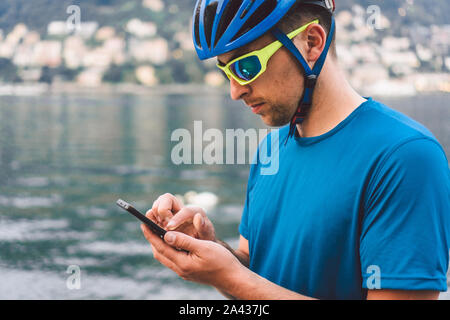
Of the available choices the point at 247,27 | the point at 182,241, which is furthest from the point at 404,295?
the point at 247,27

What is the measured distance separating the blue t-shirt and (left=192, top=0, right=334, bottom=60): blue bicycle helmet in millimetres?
694

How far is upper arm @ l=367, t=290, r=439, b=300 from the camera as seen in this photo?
2.56 m

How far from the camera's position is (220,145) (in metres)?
96.6

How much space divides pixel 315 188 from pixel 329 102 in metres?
0.57

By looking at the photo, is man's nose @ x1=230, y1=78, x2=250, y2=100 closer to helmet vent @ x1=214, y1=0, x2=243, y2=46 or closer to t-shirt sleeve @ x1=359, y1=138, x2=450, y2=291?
helmet vent @ x1=214, y1=0, x2=243, y2=46

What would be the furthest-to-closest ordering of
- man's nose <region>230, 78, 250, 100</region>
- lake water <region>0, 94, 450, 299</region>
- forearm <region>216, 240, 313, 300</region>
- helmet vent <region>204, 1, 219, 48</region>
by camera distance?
lake water <region>0, 94, 450, 299</region> < man's nose <region>230, 78, 250, 100</region> < helmet vent <region>204, 1, 219, 48</region> < forearm <region>216, 240, 313, 300</region>

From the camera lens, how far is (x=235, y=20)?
10.2 feet

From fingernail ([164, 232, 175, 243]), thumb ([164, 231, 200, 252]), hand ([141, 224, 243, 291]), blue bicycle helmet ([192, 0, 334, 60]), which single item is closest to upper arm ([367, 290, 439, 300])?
hand ([141, 224, 243, 291])

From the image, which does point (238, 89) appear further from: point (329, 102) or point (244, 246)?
point (244, 246)

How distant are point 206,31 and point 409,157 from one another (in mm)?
1433

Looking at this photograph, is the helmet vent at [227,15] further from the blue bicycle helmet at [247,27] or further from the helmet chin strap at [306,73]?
the helmet chin strap at [306,73]

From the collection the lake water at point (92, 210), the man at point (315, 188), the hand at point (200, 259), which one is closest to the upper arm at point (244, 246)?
the man at point (315, 188)

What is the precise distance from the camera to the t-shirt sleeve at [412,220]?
2.48m

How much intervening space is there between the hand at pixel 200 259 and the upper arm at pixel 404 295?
734mm
